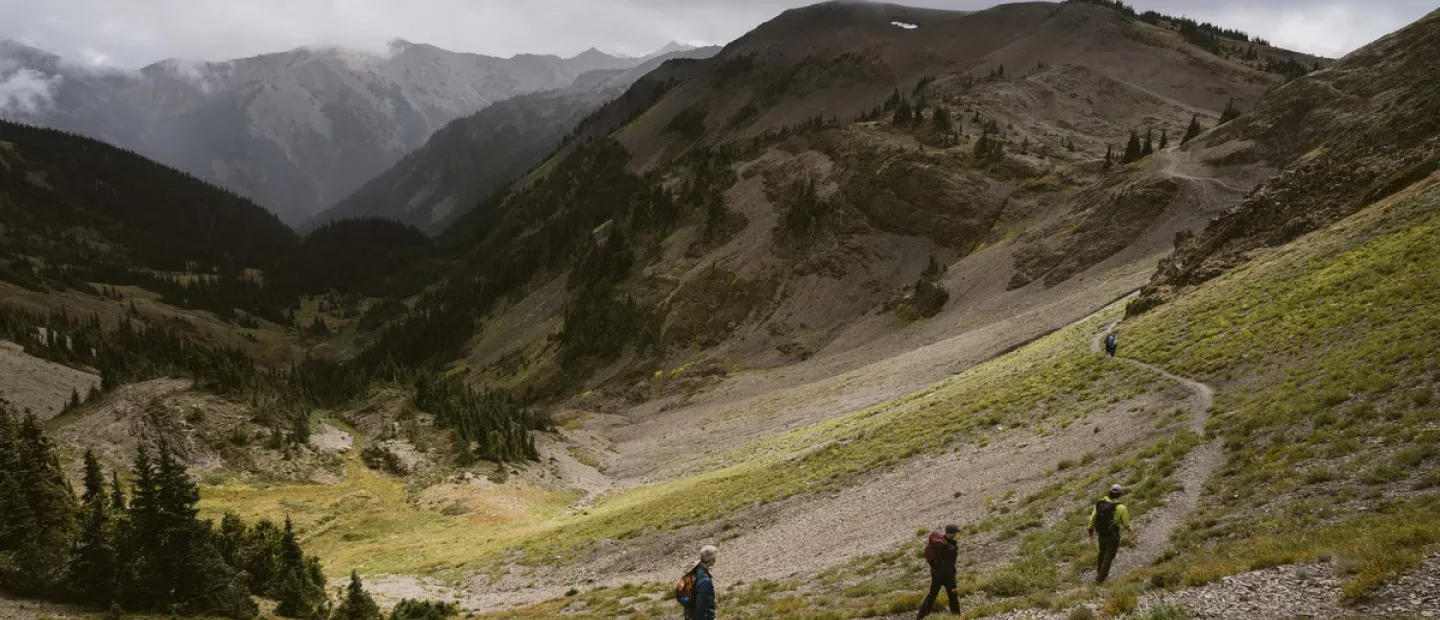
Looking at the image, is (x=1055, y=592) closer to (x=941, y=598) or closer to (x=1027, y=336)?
(x=941, y=598)

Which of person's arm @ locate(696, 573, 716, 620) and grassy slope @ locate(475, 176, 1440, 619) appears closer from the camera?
person's arm @ locate(696, 573, 716, 620)

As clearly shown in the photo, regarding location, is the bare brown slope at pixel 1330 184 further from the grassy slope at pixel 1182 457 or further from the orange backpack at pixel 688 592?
the orange backpack at pixel 688 592

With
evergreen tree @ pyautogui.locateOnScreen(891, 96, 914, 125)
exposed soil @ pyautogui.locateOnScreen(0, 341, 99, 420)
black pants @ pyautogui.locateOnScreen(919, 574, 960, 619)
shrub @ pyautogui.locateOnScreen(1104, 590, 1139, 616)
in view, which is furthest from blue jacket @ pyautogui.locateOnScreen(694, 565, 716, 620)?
evergreen tree @ pyautogui.locateOnScreen(891, 96, 914, 125)

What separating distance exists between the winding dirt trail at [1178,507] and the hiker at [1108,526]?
532 mm

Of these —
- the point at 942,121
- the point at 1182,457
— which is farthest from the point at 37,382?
the point at 942,121

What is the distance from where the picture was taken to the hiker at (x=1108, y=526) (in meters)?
14.7

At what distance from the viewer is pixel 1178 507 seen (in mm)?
17828

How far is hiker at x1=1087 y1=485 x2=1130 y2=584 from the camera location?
1469cm

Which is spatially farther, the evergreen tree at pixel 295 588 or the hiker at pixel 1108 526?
the evergreen tree at pixel 295 588

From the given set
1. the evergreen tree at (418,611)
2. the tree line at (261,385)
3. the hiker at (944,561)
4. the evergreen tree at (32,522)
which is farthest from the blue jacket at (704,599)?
the tree line at (261,385)

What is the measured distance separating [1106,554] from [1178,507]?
4659 millimetres

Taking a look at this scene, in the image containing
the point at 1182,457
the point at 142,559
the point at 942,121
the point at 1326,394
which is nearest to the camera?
the point at 142,559

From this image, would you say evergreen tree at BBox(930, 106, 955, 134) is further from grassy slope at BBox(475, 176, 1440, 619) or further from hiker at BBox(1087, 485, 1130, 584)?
hiker at BBox(1087, 485, 1130, 584)

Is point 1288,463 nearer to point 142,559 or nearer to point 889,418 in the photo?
point 889,418
